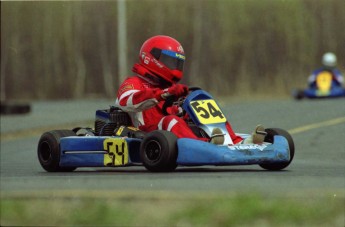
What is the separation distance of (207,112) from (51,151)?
1.76m

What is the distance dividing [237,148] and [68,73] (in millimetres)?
38528

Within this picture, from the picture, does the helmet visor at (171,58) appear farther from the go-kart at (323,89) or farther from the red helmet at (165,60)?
the go-kart at (323,89)

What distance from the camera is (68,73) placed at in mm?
49719

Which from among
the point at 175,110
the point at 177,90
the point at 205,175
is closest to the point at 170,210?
the point at 205,175

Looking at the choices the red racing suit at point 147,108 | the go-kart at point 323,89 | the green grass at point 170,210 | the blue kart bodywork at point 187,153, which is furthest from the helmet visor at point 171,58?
the go-kart at point 323,89

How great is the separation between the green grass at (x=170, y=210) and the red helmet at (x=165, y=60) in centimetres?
419

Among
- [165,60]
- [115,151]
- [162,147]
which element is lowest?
[115,151]

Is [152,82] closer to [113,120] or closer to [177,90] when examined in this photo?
[113,120]

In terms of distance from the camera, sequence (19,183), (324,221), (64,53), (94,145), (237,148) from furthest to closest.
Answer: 1. (64,53)
2. (94,145)
3. (237,148)
4. (19,183)
5. (324,221)

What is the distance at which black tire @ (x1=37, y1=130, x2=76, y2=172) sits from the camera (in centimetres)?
1271

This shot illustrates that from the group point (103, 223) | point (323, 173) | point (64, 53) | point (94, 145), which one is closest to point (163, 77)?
point (94, 145)

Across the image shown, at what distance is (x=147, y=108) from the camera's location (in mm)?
12203

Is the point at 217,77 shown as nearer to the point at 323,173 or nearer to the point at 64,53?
the point at 64,53

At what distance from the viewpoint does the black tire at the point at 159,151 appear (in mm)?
11398
